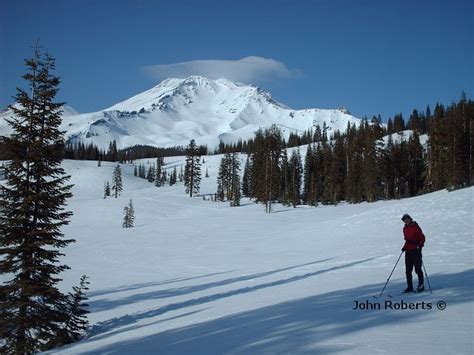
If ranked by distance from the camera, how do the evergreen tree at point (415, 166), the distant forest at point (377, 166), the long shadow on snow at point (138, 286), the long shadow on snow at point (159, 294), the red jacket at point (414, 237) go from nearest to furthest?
the red jacket at point (414, 237)
the long shadow on snow at point (159, 294)
the long shadow on snow at point (138, 286)
the distant forest at point (377, 166)
the evergreen tree at point (415, 166)

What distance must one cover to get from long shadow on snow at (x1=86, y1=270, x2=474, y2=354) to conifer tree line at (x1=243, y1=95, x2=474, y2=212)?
41269 millimetres

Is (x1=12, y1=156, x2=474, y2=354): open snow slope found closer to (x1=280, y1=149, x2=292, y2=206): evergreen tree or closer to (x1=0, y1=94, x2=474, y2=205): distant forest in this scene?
(x1=0, y1=94, x2=474, y2=205): distant forest

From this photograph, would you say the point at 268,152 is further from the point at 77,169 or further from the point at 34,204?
the point at 77,169

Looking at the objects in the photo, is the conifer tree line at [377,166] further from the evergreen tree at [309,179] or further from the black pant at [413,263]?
the black pant at [413,263]

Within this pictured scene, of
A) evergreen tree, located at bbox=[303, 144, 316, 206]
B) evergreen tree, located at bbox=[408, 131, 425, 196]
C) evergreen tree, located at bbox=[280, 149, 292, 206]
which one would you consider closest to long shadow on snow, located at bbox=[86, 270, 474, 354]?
evergreen tree, located at bbox=[303, 144, 316, 206]

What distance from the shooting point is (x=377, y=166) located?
205 ft

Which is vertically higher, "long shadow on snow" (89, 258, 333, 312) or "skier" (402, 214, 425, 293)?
"skier" (402, 214, 425, 293)

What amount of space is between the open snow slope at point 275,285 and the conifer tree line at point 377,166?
56.9 feet

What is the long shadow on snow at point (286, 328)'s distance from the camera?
8.30 meters

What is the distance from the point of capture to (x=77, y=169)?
15212 centimetres

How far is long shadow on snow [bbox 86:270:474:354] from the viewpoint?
27.2 feet

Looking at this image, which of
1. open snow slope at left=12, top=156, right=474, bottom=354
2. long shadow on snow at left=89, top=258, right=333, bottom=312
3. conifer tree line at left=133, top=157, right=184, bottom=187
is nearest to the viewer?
open snow slope at left=12, top=156, right=474, bottom=354

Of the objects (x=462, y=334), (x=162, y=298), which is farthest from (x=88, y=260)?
(x=462, y=334)

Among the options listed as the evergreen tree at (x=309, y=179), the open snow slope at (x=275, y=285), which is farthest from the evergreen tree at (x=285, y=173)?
the open snow slope at (x=275, y=285)
